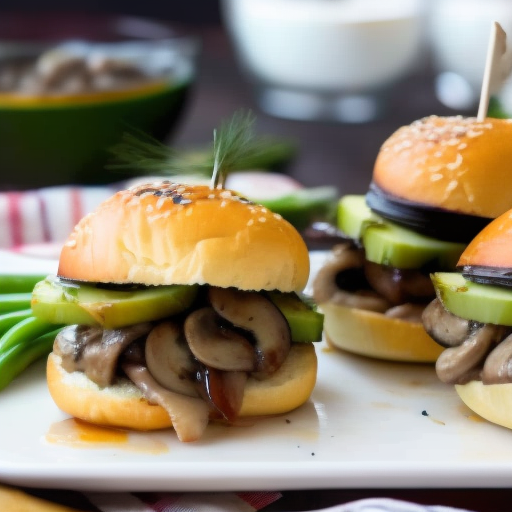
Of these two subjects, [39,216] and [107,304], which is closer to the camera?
[107,304]

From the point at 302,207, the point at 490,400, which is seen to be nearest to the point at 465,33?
the point at 302,207

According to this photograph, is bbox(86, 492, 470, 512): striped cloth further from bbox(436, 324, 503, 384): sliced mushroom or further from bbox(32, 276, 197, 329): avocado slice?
bbox(436, 324, 503, 384): sliced mushroom

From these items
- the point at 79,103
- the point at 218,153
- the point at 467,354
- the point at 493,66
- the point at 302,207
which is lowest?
the point at 302,207

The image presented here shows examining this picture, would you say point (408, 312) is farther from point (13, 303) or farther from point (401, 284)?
point (13, 303)

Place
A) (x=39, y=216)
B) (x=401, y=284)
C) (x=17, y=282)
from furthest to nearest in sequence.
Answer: (x=39, y=216) < (x=17, y=282) < (x=401, y=284)

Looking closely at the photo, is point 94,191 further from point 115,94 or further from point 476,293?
point 476,293

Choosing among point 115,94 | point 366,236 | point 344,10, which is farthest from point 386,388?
point 344,10

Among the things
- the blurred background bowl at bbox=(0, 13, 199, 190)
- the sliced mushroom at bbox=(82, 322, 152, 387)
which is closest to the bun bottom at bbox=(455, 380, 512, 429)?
the sliced mushroom at bbox=(82, 322, 152, 387)
